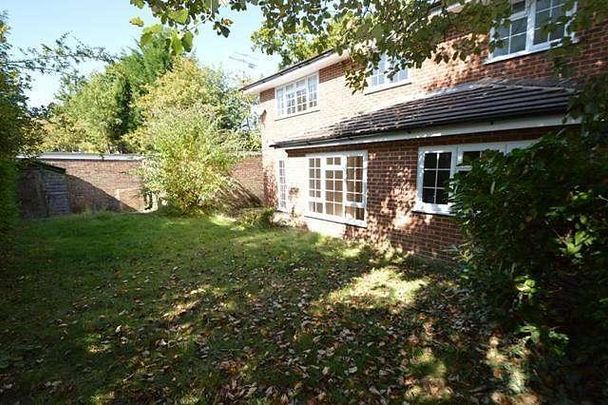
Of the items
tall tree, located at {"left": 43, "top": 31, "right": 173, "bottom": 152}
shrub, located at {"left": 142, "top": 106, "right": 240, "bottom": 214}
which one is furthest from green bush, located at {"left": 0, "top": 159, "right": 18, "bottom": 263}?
tall tree, located at {"left": 43, "top": 31, "right": 173, "bottom": 152}

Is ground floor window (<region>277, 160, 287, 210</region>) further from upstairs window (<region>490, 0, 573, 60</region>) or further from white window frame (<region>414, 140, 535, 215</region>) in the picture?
upstairs window (<region>490, 0, 573, 60</region>)

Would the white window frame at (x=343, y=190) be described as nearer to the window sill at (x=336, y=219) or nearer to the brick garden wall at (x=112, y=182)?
the window sill at (x=336, y=219)

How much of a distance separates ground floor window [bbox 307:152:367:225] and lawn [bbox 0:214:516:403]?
1831mm

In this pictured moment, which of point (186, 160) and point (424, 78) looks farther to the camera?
point (186, 160)

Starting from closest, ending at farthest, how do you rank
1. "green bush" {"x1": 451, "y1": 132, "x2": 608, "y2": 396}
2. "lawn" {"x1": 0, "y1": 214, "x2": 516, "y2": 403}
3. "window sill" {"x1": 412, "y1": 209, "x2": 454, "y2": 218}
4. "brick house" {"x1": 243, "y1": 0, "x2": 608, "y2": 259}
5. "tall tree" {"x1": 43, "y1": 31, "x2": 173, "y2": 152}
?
1. "green bush" {"x1": 451, "y1": 132, "x2": 608, "y2": 396}
2. "lawn" {"x1": 0, "y1": 214, "x2": 516, "y2": 403}
3. "brick house" {"x1": 243, "y1": 0, "x2": 608, "y2": 259}
4. "window sill" {"x1": 412, "y1": 209, "x2": 454, "y2": 218}
5. "tall tree" {"x1": 43, "y1": 31, "x2": 173, "y2": 152}

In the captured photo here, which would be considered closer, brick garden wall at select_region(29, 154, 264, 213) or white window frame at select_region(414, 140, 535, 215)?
white window frame at select_region(414, 140, 535, 215)

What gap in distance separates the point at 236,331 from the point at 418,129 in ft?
18.7

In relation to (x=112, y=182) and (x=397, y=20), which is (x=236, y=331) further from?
(x=112, y=182)

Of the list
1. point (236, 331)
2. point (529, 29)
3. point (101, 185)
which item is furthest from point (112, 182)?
point (529, 29)

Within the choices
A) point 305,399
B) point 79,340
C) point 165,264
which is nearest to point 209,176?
point 165,264

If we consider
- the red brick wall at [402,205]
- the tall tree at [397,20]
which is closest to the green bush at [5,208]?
the tall tree at [397,20]

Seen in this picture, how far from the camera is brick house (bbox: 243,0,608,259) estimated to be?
6.18m

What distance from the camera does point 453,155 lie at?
7043mm

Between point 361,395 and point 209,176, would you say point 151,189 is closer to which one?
point 209,176
